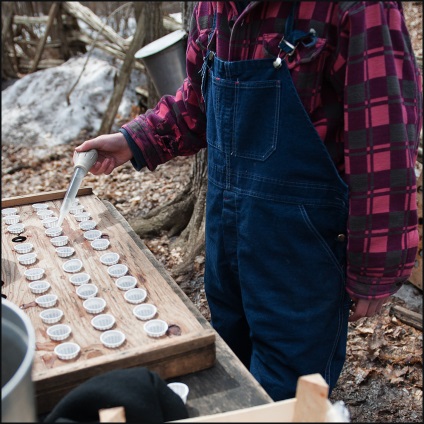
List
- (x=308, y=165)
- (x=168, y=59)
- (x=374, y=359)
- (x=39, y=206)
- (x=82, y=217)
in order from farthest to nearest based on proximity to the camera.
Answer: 1. (x=168, y=59)
2. (x=374, y=359)
3. (x=39, y=206)
4. (x=82, y=217)
5. (x=308, y=165)

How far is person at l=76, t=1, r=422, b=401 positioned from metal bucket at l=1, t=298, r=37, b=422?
80 centimetres

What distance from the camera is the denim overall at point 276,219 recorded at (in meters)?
1.47

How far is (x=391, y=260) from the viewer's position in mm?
1474

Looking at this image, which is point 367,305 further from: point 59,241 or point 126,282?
point 59,241

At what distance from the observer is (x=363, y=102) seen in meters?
1.37

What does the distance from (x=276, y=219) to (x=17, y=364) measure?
820mm

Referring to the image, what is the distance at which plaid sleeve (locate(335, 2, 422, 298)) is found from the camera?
133cm

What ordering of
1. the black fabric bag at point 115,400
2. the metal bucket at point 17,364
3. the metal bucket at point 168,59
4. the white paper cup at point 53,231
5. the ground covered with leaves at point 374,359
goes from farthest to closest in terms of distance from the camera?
the metal bucket at point 168,59
the ground covered with leaves at point 374,359
the white paper cup at point 53,231
the black fabric bag at point 115,400
the metal bucket at point 17,364

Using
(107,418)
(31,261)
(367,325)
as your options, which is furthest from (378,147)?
(367,325)

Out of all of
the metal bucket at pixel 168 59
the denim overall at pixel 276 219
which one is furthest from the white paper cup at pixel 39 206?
the metal bucket at pixel 168 59

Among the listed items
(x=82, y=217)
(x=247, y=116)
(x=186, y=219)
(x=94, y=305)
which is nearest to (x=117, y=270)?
(x=94, y=305)

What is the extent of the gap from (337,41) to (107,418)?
1.06 meters

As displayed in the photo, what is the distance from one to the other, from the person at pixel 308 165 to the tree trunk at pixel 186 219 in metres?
1.78

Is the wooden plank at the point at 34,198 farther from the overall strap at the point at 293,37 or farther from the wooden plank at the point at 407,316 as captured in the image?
the wooden plank at the point at 407,316
